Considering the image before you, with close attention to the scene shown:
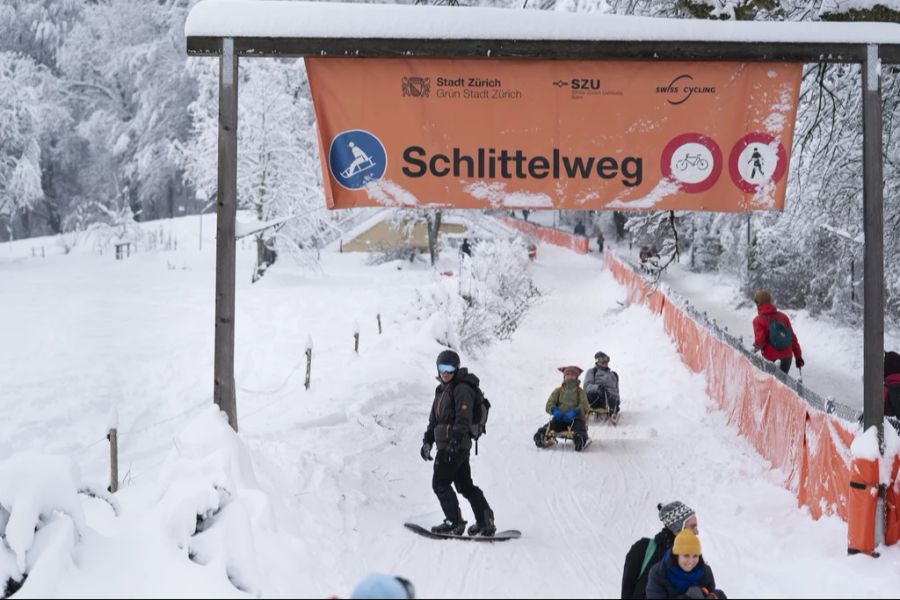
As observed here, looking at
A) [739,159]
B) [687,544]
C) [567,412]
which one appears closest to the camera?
[687,544]

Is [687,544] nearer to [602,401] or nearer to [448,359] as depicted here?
[448,359]

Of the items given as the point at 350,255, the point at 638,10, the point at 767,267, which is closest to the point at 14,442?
the point at 638,10

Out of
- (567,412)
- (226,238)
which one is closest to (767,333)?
(567,412)

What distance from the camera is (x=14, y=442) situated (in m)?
15.1

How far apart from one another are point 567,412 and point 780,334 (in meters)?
3.17

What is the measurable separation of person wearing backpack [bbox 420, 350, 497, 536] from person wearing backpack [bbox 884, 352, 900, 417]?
4780 millimetres

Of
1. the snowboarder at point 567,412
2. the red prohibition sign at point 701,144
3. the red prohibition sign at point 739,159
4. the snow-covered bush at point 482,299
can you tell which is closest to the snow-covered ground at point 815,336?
the snow-covered bush at point 482,299

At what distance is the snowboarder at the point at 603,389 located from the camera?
48.5 feet

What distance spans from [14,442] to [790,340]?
38.4ft

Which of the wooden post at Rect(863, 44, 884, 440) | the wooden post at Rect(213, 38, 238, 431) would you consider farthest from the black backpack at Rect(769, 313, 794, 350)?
the wooden post at Rect(213, 38, 238, 431)

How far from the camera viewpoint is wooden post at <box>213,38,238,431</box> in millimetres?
8141

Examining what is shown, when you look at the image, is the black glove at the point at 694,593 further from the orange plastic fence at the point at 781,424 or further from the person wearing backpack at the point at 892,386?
the person wearing backpack at the point at 892,386

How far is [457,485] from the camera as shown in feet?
28.4

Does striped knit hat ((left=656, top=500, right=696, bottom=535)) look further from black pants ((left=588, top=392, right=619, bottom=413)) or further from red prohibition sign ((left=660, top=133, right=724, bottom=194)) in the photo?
black pants ((left=588, top=392, right=619, bottom=413))
